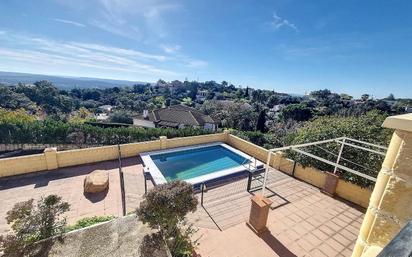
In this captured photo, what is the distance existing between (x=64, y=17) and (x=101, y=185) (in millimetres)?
9014

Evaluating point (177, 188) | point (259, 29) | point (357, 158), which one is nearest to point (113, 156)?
point (177, 188)

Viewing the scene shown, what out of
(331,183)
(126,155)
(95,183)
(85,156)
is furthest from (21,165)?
(331,183)

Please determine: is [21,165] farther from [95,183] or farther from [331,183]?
[331,183]

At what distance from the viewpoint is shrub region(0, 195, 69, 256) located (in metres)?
4.61

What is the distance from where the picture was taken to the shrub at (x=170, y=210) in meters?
4.80

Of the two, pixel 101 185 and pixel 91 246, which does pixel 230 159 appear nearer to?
pixel 101 185

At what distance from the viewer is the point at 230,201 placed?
828 cm

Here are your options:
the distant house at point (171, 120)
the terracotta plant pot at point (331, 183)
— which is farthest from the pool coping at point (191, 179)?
the distant house at point (171, 120)

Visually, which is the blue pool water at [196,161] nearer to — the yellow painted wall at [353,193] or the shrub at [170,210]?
the yellow painted wall at [353,193]

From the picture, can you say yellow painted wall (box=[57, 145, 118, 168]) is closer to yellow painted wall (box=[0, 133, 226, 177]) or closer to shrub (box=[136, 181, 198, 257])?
yellow painted wall (box=[0, 133, 226, 177])

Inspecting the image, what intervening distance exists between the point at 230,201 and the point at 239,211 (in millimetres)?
776

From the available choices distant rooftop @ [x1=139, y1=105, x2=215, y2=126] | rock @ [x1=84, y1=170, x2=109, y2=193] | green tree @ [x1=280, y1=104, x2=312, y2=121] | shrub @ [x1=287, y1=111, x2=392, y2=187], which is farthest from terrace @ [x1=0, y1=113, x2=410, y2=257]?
green tree @ [x1=280, y1=104, x2=312, y2=121]

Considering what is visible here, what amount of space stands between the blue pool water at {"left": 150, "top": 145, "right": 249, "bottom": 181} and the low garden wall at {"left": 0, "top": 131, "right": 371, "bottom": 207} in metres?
0.87

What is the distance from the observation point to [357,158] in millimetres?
8766
